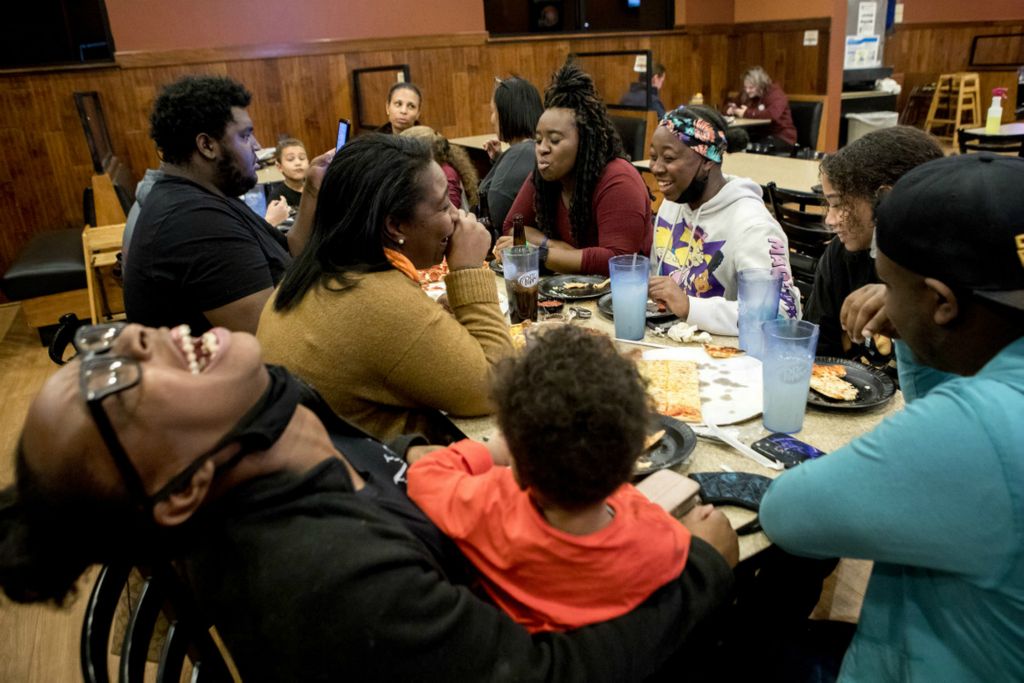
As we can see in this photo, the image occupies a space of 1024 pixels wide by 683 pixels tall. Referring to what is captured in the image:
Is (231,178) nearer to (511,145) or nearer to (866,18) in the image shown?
(511,145)

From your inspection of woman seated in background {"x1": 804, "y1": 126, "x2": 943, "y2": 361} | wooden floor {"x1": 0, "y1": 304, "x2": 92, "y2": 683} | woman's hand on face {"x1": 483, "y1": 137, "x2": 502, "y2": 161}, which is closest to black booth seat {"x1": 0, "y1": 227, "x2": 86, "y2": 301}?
wooden floor {"x1": 0, "y1": 304, "x2": 92, "y2": 683}

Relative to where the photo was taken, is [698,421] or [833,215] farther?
[833,215]

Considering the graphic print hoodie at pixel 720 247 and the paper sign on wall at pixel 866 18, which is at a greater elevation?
the paper sign on wall at pixel 866 18

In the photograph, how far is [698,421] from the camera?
1387mm

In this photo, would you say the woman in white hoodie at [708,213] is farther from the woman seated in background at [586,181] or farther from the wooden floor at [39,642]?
the wooden floor at [39,642]

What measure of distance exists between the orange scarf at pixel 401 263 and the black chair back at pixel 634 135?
4.19 m

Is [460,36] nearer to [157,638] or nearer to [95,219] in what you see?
[95,219]

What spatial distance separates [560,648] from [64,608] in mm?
589

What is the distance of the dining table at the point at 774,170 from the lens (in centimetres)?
405

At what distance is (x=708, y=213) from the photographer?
231cm

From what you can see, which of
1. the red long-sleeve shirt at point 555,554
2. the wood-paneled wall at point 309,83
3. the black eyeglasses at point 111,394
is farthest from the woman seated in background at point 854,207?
the wood-paneled wall at point 309,83

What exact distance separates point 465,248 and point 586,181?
1.27 metres

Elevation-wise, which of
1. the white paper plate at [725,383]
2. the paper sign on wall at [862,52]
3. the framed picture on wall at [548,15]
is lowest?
the white paper plate at [725,383]

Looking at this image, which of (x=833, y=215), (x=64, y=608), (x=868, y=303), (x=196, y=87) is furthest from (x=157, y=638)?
(x=833, y=215)
